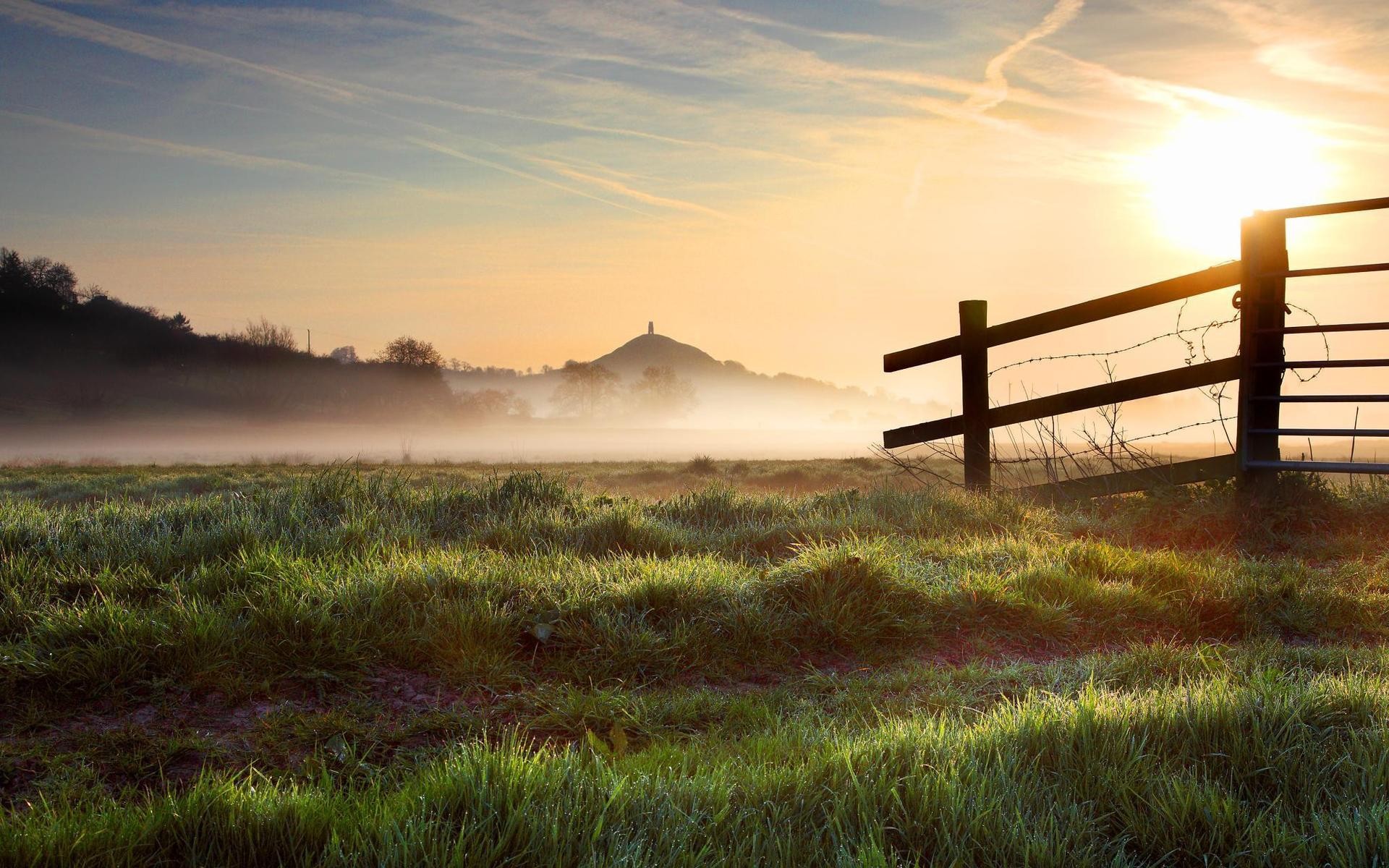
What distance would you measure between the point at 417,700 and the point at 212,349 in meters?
90.0

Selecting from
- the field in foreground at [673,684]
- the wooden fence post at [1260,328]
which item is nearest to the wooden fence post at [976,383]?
the field in foreground at [673,684]

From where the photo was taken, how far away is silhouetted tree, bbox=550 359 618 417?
104 m

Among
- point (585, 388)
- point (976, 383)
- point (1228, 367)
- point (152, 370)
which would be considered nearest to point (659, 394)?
point (585, 388)

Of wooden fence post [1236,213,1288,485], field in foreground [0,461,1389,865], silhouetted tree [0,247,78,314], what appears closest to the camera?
field in foreground [0,461,1389,865]

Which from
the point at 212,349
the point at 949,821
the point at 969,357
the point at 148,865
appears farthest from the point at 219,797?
the point at 212,349

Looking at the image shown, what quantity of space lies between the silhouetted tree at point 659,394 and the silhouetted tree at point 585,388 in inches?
153

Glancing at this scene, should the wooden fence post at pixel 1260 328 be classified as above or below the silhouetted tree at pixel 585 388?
below

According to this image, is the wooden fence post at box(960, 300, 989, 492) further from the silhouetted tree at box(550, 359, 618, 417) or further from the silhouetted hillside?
the silhouetted tree at box(550, 359, 618, 417)

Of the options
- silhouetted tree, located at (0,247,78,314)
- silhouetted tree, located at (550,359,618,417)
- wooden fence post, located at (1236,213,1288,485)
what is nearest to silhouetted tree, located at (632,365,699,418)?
silhouetted tree, located at (550,359,618,417)

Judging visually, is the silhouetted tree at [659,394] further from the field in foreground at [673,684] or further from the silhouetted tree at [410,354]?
the field in foreground at [673,684]

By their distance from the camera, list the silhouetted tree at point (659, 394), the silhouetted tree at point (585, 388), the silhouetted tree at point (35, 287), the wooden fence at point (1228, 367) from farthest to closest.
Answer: the silhouetted tree at point (659, 394) < the silhouetted tree at point (585, 388) < the silhouetted tree at point (35, 287) < the wooden fence at point (1228, 367)

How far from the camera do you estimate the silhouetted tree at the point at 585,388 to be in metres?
104

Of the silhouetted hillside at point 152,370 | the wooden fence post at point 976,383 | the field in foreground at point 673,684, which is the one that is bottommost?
the field in foreground at point 673,684

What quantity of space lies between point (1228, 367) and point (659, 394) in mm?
114676
